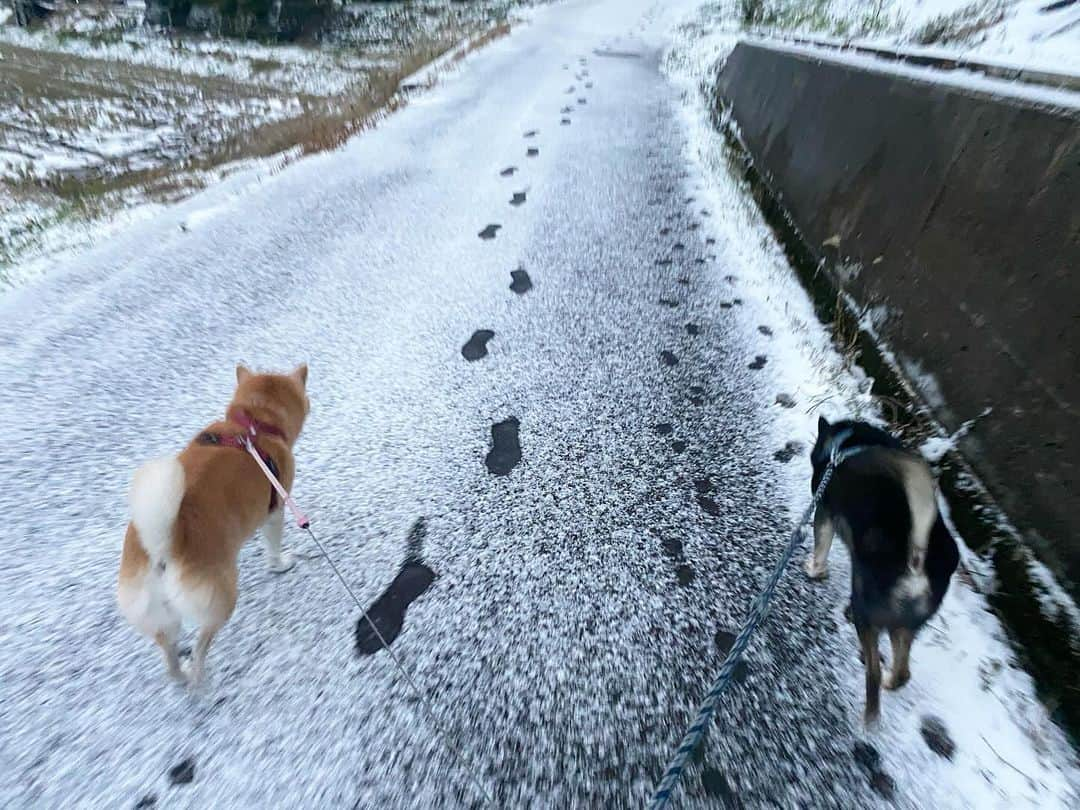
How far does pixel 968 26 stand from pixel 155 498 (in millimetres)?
5809

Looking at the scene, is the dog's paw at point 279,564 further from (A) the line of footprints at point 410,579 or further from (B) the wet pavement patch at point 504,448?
(B) the wet pavement patch at point 504,448

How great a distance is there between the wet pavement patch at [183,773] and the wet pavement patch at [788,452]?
2.25 m

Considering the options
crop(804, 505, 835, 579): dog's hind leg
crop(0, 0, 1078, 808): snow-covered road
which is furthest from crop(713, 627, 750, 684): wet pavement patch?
crop(804, 505, 835, 579): dog's hind leg

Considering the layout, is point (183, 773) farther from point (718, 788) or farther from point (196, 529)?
point (718, 788)

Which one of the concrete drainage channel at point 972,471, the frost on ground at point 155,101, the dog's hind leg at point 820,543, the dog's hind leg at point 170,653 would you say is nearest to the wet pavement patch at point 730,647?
the dog's hind leg at point 820,543

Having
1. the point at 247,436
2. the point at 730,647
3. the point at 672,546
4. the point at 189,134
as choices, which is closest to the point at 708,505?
the point at 672,546

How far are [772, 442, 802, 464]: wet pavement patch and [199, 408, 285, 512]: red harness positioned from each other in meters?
1.98

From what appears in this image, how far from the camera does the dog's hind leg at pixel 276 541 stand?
1.85 metres

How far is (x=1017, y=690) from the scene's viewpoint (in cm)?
153

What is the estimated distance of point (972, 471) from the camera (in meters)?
1.91

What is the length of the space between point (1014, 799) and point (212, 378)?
331cm

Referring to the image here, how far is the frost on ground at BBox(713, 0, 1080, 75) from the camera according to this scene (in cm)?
252

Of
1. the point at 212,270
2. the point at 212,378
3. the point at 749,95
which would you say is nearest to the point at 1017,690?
the point at 212,378

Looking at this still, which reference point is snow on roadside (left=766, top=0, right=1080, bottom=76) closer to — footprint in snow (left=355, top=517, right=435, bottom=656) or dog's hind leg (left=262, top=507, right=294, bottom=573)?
footprint in snow (left=355, top=517, right=435, bottom=656)
